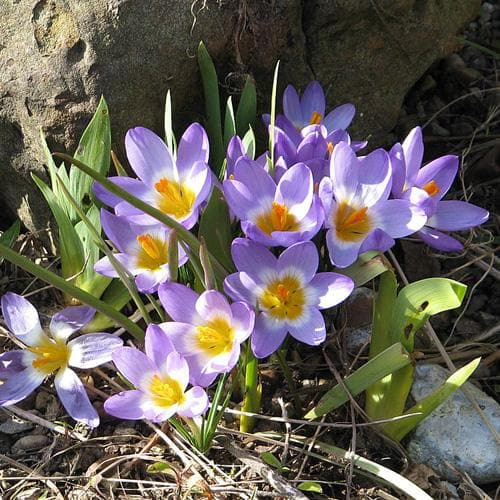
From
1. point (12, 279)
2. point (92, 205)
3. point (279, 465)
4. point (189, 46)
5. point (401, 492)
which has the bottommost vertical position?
Result: point (401, 492)

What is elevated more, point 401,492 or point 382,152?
point 382,152

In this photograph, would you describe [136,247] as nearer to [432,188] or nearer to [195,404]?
[195,404]

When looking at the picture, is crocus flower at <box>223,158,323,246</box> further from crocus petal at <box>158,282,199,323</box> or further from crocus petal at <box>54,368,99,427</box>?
crocus petal at <box>54,368,99,427</box>

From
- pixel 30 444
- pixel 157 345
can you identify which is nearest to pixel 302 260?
pixel 157 345

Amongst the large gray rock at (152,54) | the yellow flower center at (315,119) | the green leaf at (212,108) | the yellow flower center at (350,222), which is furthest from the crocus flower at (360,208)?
the large gray rock at (152,54)

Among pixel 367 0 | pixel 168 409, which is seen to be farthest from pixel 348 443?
pixel 367 0

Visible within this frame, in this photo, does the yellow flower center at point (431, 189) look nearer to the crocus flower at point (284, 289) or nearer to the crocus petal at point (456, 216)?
the crocus petal at point (456, 216)

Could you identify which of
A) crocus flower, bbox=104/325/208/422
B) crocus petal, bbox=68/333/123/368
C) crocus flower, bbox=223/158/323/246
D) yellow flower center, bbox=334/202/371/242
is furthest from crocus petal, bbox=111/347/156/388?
yellow flower center, bbox=334/202/371/242

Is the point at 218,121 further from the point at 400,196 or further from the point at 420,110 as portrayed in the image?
the point at 420,110
